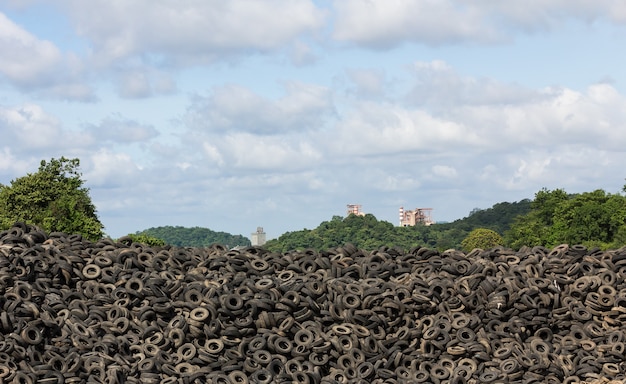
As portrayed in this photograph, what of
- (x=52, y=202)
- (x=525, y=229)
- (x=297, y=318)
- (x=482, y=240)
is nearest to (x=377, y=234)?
(x=482, y=240)

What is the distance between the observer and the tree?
55781 mm

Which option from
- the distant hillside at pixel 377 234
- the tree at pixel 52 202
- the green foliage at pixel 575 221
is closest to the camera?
the tree at pixel 52 202

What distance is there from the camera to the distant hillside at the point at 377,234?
424ft

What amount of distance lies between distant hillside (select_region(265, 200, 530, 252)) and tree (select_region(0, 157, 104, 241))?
63.8m

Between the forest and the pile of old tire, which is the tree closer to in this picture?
the forest

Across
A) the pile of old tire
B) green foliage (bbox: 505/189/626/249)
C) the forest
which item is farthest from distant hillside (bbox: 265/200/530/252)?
the pile of old tire

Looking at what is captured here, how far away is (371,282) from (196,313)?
3745mm

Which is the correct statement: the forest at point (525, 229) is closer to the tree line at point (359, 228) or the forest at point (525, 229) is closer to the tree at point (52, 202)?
the tree line at point (359, 228)

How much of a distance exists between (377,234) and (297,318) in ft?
383

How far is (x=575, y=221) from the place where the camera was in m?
73.2

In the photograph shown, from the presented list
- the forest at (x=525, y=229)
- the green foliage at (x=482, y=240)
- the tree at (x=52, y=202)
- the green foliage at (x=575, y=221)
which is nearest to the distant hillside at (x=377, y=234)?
the forest at (x=525, y=229)

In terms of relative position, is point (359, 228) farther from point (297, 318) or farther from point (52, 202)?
point (297, 318)

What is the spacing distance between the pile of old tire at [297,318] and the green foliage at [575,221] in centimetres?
5338

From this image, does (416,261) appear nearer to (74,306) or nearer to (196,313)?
(196,313)
